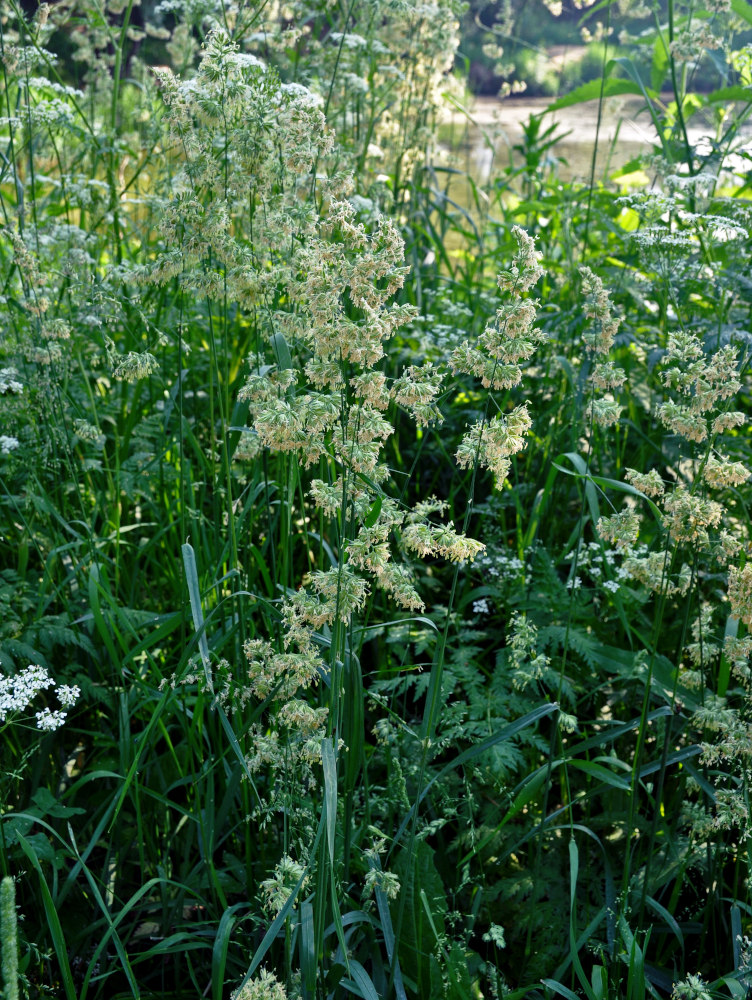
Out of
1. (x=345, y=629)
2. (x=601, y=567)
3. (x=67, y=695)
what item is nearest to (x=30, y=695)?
(x=67, y=695)

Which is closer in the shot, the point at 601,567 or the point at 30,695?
the point at 30,695

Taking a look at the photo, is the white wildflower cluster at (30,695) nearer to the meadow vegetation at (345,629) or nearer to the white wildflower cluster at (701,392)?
the meadow vegetation at (345,629)

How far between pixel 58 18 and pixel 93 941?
3.21m

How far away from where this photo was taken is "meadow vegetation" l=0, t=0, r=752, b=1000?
5.44ft

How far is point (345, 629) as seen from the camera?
172 cm

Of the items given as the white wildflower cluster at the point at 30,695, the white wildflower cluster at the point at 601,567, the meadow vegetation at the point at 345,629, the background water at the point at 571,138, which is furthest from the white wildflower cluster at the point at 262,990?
the background water at the point at 571,138

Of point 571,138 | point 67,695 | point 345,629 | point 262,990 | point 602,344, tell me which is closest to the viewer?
point 262,990

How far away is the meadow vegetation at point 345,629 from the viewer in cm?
166

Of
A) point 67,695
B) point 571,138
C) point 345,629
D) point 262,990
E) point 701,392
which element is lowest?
point 262,990

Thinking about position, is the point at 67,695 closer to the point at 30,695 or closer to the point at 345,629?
the point at 30,695

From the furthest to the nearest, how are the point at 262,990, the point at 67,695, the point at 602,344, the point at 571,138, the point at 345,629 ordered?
the point at 571,138
the point at 602,344
the point at 67,695
the point at 345,629
the point at 262,990

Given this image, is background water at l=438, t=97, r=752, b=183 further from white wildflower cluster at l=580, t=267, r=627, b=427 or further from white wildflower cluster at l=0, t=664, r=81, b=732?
white wildflower cluster at l=0, t=664, r=81, b=732

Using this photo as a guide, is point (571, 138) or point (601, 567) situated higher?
point (571, 138)

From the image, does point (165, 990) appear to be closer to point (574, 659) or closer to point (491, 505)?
point (574, 659)
